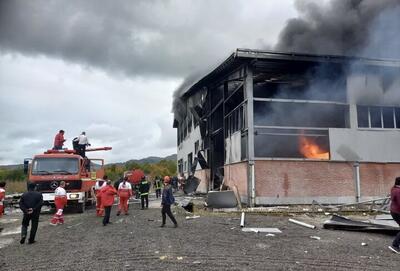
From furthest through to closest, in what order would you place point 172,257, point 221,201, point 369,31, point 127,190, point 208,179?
point 208,179 → point 369,31 → point 221,201 → point 127,190 → point 172,257

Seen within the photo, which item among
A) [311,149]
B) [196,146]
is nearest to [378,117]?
[311,149]

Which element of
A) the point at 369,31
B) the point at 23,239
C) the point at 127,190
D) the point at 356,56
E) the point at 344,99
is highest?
the point at 369,31

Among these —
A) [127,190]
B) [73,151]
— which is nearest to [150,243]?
[127,190]

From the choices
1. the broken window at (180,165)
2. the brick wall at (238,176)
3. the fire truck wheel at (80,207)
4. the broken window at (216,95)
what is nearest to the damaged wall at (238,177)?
the brick wall at (238,176)

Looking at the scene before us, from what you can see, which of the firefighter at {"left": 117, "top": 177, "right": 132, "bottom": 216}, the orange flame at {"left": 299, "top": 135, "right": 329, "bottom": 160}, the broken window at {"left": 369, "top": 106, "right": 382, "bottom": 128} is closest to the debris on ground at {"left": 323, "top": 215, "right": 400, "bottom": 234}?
the orange flame at {"left": 299, "top": 135, "right": 329, "bottom": 160}

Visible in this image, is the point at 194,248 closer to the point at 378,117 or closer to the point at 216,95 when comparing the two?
the point at 378,117

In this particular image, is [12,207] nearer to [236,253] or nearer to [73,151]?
[73,151]

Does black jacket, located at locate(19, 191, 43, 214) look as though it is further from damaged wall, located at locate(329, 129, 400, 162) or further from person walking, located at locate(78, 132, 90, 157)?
damaged wall, located at locate(329, 129, 400, 162)

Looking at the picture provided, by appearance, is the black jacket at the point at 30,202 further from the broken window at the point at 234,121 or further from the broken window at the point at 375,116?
the broken window at the point at 375,116

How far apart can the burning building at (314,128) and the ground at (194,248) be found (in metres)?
3.75

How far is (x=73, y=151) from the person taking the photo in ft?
53.3

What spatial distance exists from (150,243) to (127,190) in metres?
5.79

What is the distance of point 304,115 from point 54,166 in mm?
10786

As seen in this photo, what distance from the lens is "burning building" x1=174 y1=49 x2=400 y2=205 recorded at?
14695 millimetres
